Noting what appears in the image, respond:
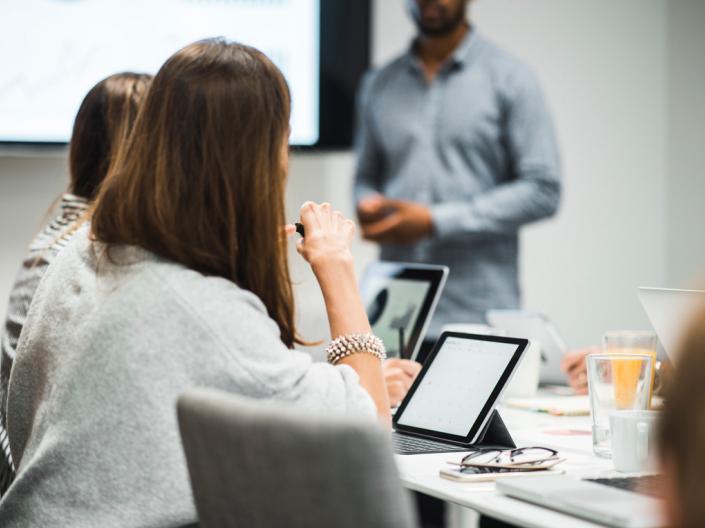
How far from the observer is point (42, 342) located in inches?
53.9

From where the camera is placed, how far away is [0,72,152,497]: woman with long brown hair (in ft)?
6.65

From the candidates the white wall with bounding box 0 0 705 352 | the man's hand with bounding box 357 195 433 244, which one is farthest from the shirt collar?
the white wall with bounding box 0 0 705 352

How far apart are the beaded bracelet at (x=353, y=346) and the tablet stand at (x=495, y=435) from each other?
0.26 m

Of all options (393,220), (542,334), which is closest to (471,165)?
(393,220)

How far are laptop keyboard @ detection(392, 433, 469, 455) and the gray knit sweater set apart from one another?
274 mm

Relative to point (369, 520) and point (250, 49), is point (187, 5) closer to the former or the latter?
point (250, 49)

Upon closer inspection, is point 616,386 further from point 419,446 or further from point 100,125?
point 100,125

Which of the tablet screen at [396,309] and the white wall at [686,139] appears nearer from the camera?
the tablet screen at [396,309]

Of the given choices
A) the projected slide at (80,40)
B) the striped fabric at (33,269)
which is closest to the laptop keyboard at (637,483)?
the striped fabric at (33,269)

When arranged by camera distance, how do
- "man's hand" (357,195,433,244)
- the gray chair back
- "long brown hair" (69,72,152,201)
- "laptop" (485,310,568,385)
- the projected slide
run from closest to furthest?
the gray chair back
"long brown hair" (69,72,152,201)
"laptop" (485,310,568,385)
"man's hand" (357,195,433,244)
the projected slide

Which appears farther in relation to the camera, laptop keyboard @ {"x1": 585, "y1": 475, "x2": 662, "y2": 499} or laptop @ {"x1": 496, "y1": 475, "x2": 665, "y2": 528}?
laptop keyboard @ {"x1": 585, "y1": 475, "x2": 662, "y2": 499}

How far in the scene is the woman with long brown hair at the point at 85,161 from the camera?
2.03 metres

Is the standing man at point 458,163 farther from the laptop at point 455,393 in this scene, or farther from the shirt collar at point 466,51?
the laptop at point 455,393

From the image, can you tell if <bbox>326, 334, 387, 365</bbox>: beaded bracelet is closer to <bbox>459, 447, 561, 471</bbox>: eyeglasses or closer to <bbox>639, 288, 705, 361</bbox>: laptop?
<bbox>459, 447, 561, 471</bbox>: eyeglasses
